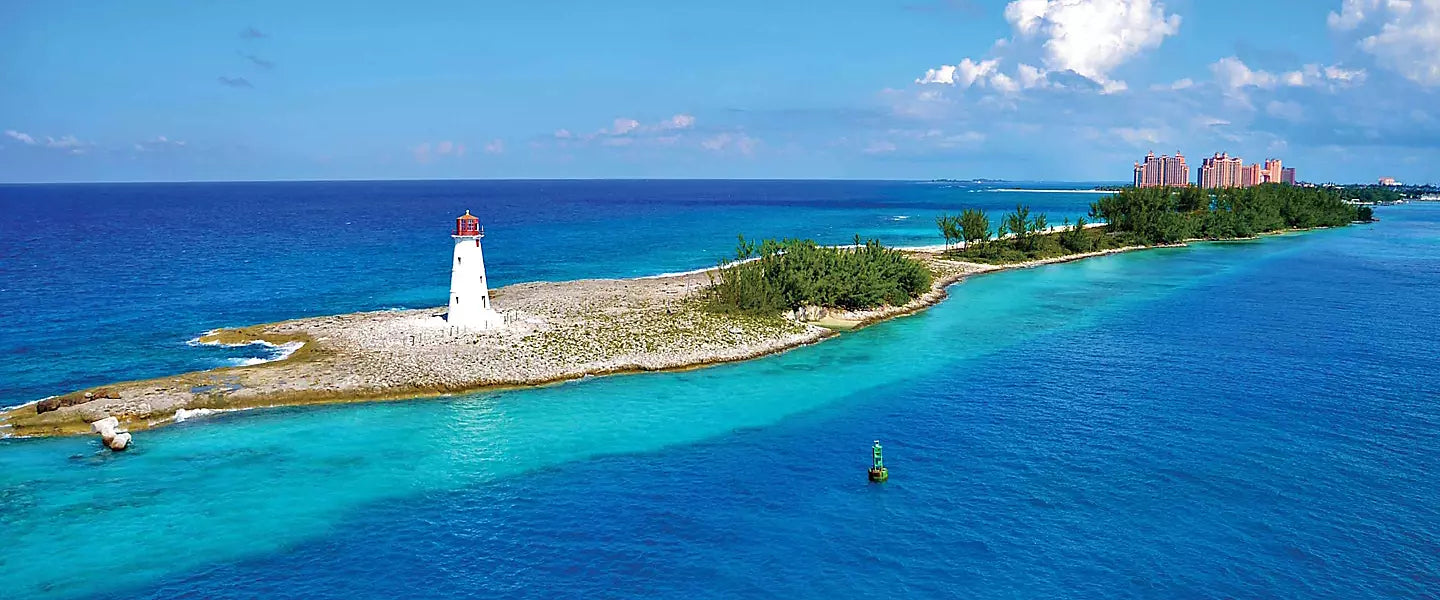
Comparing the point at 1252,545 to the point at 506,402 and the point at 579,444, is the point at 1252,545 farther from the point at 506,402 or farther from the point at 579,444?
the point at 506,402

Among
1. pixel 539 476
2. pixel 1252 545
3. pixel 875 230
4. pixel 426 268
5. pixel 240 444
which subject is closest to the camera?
pixel 1252 545

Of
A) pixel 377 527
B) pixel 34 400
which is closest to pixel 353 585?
pixel 377 527

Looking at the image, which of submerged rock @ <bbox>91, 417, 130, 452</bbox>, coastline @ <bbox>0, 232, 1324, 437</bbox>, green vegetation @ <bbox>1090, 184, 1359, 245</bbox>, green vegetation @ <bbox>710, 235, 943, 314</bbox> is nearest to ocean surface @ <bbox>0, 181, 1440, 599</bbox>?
submerged rock @ <bbox>91, 417, 130, 452</bbox>

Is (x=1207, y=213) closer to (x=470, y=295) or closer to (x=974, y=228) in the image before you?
(x=974, y=228)

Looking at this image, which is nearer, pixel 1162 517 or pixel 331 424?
pixel 1162 517

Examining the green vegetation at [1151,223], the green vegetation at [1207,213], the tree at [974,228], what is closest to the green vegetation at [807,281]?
the green vegetation at [1151,223]

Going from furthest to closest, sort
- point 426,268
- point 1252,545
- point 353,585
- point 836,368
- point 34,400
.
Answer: point 426,268
point 836,368
point 34,400
point 1252,545
point 353,585
